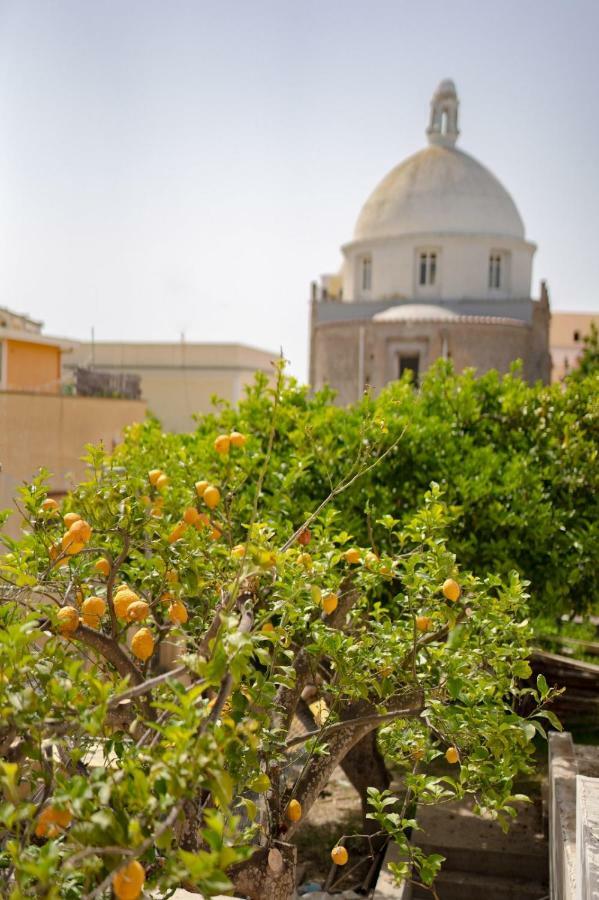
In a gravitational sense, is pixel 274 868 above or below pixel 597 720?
above

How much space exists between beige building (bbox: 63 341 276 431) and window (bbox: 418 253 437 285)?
7.79m

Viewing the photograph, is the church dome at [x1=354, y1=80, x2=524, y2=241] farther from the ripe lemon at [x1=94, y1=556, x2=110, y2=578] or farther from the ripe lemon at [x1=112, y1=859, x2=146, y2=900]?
the ripe lemon at [x1=112, y1=859, x2=146, y2=900]

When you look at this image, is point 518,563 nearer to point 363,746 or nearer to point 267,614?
point 363,746

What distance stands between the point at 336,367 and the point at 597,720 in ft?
77.8

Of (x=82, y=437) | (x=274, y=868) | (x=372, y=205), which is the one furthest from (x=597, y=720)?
(x=372, y=205)

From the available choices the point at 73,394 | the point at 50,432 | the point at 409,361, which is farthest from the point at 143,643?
the point at 409,361

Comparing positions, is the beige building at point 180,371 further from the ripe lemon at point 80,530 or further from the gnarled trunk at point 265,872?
the ripe lemon at point 80,530

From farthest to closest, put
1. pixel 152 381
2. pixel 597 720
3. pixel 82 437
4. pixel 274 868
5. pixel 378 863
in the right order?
1. pixel 152 381
2. pixel 82 437
3. pixel 597 720
4. pixel 378 863
5. pixel 274 868

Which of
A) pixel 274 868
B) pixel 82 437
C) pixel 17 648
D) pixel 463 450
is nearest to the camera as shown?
pixel 17 648

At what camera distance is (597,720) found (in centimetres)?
1018

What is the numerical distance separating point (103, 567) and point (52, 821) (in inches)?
77.8

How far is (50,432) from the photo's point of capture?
477 inches

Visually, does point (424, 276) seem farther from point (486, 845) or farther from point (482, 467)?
point (486, 845)

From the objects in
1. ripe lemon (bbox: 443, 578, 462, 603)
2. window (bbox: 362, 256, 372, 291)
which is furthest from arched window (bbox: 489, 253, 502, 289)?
ripe lemon (bbox: 443, 578, 462, 603)
